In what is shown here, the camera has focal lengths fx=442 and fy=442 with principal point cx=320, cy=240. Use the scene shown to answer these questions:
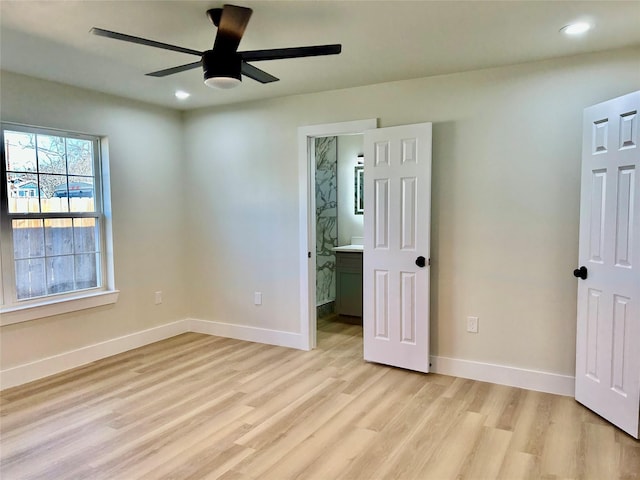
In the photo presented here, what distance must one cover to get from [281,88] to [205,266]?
2.08m

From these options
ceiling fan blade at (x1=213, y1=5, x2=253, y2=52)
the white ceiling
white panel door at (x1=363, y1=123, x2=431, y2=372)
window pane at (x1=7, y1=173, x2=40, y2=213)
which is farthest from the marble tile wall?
ceiling fan blade at (x1=213, y1=5, x2=253, y2=52)

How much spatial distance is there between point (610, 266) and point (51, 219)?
4.18 metres

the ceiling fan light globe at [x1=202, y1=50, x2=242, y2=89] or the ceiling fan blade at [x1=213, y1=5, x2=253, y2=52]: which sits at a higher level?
the ceiling fan blade at [x1=213, y1=5, x2=253, y2=52]

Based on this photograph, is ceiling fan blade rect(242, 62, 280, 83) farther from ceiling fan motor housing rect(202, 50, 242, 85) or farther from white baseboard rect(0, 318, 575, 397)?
white baseboard rect(0, 318, 575, 397)

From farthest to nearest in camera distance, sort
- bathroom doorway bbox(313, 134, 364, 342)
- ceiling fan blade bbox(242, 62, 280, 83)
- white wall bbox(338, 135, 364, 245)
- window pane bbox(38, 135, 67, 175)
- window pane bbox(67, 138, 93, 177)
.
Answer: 1. white wall bbox(338, 135, 364, 245)
2. bathroom doorway bbox(313, 134, 364, 342)
3. window pane bbox(67, 138, 93, 177)
4. window pane bbox(38, 135, 67, 175)
5. ceiling fan blade bbox(242, 62, 280, 83)

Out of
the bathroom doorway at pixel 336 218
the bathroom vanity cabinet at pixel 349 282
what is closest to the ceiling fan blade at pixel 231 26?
the bathroom doorway at pixel 336 218

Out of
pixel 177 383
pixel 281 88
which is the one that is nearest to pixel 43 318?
pixel 177 383

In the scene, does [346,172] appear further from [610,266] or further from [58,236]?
[610,266]

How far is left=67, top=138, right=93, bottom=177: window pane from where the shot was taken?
3885mm

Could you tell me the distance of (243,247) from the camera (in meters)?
4.55

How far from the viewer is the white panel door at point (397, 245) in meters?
3.48

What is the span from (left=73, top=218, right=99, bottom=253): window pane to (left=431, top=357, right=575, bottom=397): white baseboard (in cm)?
321

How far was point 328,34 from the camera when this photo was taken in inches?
104

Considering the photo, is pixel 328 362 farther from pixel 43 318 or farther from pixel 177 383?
pixel 43 318
